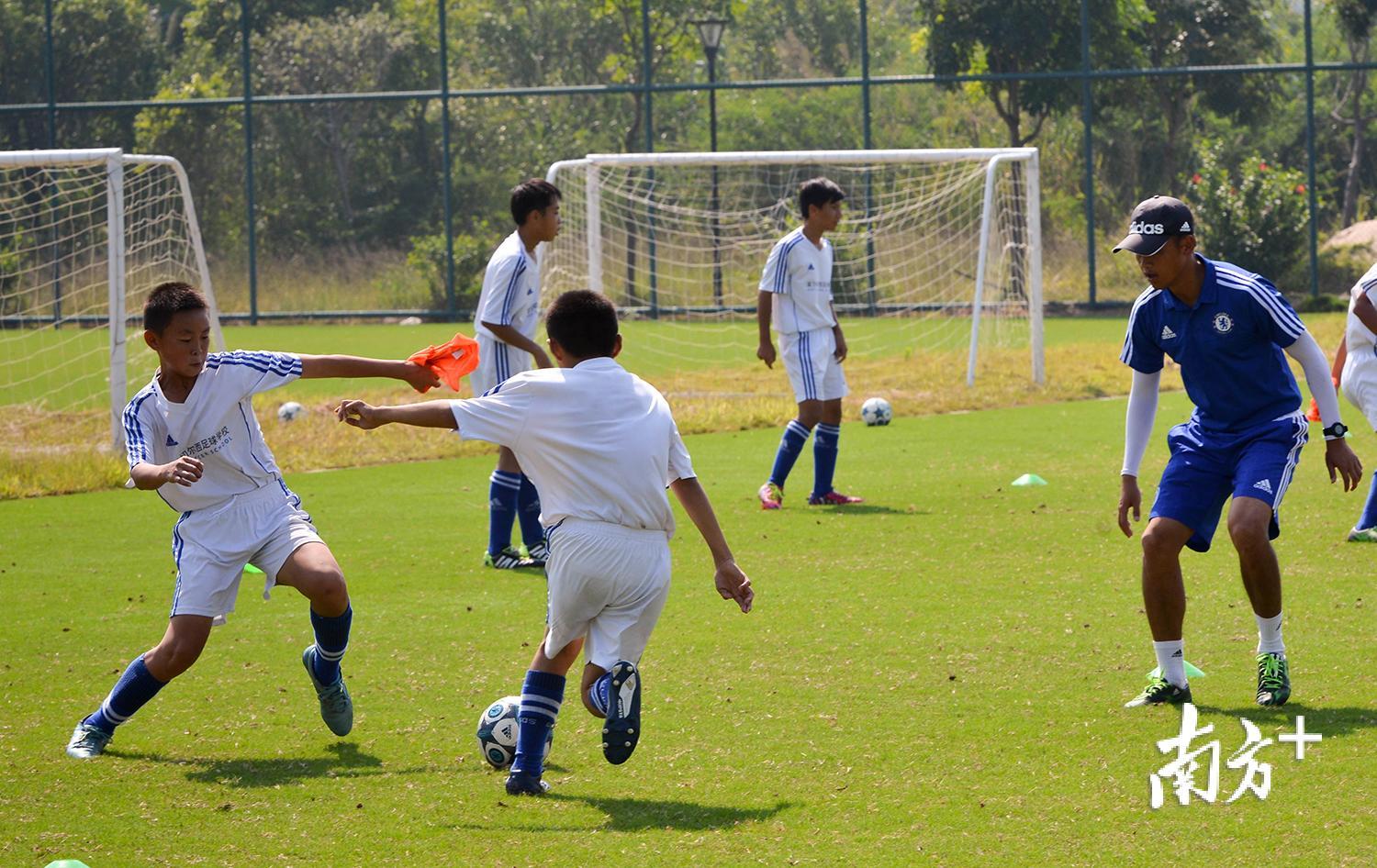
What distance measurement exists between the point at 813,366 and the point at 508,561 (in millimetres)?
2673

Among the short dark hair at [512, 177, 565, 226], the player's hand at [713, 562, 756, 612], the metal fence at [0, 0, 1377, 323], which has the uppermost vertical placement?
the metal fence at [0, 0, 1377, 323]

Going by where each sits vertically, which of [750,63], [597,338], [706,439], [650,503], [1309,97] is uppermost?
[750,63]

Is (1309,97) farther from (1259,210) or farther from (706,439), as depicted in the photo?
(706,439)

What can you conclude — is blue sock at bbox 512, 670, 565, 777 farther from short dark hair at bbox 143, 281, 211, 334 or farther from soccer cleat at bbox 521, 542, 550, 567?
soccer cleat at bbox 521, 542, 550, 567

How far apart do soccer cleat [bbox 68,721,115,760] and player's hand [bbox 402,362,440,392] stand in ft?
5.08

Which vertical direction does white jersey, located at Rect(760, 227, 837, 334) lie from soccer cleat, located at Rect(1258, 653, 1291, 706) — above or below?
above

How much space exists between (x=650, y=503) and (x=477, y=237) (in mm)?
24437

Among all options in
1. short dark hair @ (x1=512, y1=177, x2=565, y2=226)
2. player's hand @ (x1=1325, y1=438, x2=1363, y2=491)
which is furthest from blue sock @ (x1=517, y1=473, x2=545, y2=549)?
player's hand @ (x1=1325, y1=438, x2=1363, y2=491)

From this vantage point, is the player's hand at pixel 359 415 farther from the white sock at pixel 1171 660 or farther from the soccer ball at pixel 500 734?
the white sock at pixel 1171 660

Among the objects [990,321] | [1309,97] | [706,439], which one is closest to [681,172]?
[990,321]

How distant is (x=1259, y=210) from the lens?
Answer: 2498 centimetres

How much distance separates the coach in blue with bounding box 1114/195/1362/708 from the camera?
5.54 metres

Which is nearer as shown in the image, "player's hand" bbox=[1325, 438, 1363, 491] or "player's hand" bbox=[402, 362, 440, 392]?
"player's hand" bbox=[402, 362, 440, 392]

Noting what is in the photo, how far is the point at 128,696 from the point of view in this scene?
5.50 metres
